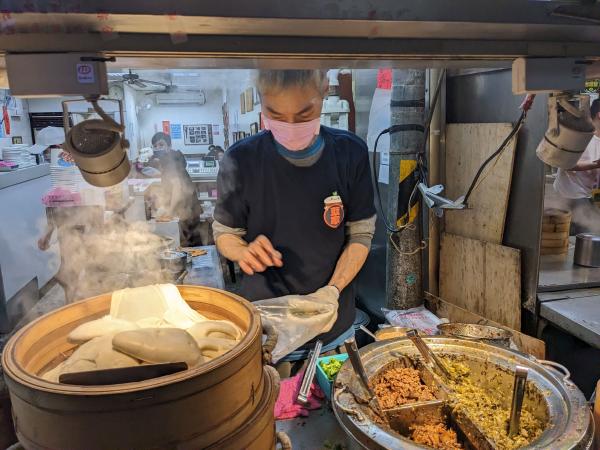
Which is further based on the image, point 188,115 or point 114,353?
point 188,115

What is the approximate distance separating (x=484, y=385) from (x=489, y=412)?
162mm

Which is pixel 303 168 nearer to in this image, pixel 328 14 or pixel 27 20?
pixel 328 14

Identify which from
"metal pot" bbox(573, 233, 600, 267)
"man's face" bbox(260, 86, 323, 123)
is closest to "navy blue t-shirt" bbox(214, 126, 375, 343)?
"man's face" bbox(260, 86, 323, 123)

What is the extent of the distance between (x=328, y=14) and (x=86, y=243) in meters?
3.91

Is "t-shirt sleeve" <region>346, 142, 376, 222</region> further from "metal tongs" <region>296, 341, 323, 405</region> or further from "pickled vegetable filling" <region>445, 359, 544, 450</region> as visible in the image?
"pickled vegetable filling" <region>445, 359, 544, 450</region>

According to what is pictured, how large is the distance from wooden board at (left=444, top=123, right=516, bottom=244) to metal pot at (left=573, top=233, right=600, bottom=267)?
0.85 m

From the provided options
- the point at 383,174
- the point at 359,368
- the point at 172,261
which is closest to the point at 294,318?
the point at 359,368

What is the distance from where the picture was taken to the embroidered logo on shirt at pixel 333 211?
2.47 m

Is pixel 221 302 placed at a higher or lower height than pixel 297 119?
lower

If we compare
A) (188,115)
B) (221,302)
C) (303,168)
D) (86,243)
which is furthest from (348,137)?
(188,115)

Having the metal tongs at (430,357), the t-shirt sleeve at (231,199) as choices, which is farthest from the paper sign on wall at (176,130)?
the metal tongs at (430,357)

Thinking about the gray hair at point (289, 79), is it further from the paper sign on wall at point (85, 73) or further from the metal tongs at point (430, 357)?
the metal tongs at point (430, 357)

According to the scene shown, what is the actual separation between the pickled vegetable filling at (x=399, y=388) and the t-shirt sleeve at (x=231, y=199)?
1254mm

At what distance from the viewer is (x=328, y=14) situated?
927 mm
